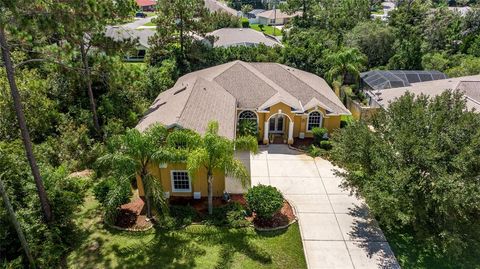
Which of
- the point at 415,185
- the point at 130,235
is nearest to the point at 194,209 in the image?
the point at 130,235

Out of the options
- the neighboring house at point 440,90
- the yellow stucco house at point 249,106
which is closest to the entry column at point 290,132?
the yellow stucco house at point 249,106

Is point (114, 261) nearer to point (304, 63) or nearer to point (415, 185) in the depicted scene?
point (415, 185)

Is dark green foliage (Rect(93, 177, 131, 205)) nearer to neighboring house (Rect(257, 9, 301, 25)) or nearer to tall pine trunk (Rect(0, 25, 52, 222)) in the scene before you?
tall pine trunk (Rect(0, 25, 52, 222))

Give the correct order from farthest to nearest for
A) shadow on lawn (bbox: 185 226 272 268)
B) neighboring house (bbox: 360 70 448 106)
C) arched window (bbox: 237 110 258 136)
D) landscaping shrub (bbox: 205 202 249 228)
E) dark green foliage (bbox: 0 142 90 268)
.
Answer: neighboring house (bbox: 360 70 448 106) → arched window (bbox: 237 110 258 136) → landscaping shrub (bbox: 205 202 249 228) → shadow on lawn (bbox: 185 226 272 268) → dark green foliage (bbox: 0 142 90 268)

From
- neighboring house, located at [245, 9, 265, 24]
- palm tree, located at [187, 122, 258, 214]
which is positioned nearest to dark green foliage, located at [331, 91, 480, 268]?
palm tree, located at [187, 122, 258, 214]

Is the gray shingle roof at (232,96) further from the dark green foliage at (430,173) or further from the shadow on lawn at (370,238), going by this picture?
the dark green foliage at (430,173)

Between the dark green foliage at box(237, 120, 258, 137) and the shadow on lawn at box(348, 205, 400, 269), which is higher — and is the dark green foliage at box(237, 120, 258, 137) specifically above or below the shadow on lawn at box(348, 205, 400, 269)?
above
